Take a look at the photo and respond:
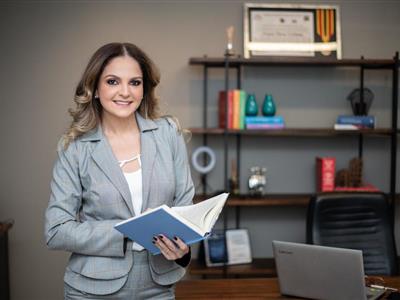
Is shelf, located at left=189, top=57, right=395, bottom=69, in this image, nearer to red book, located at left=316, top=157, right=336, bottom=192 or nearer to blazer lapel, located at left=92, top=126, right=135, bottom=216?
red book, located at left=316, top=157, right=336, bottom=192

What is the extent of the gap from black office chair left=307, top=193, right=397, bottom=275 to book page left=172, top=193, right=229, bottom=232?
1223 mm

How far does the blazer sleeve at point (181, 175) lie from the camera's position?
72.0 inches

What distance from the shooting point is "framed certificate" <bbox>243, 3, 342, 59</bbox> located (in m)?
3.71

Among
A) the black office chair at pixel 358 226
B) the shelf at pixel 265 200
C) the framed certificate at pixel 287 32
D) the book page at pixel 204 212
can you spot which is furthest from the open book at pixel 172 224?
the framed certificate at pixel 287 32

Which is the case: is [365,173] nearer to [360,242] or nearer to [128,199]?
[360,242]

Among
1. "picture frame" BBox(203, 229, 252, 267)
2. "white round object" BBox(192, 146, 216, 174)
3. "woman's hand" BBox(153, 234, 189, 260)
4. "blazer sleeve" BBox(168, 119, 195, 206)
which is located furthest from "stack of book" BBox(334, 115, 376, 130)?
"woman's hand" BBox(153, 234, 189, 260)

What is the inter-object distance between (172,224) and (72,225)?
0.37 meters

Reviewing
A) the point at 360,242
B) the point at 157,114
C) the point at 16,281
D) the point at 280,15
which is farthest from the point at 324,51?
the point at 16,281

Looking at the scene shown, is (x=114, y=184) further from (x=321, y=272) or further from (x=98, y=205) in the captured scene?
(x=321, y=272)

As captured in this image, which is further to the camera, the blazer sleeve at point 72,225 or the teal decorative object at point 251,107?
the teal decorative object at point 251,107

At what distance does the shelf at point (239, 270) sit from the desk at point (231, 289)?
4.38 ft

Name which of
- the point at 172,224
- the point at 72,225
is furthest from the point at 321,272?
the point at 72,225

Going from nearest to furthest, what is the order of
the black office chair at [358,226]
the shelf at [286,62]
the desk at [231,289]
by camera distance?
the desk at [231,289] < the black office chair at [358,226] < the shelf at [286,62]

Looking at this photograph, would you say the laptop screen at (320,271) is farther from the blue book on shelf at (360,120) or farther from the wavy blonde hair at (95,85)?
the blue book on shelf at (360,120)
